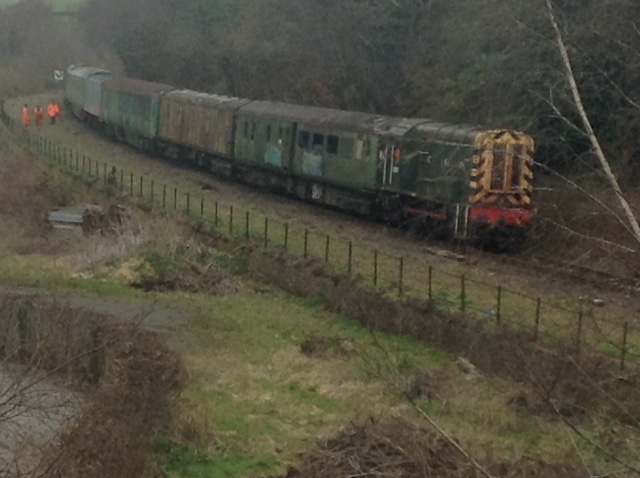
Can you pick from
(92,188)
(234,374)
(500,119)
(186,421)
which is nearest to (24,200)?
(92,188)

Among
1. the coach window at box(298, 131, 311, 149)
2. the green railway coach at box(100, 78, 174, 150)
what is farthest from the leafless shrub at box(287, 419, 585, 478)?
the green railway coach at box(100, 78, 174, 150)

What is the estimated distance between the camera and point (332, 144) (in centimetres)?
2809

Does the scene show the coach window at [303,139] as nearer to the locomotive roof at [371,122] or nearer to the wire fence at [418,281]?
the locomotive roof at [371,122]

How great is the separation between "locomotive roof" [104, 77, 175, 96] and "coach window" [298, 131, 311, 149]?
12.0 metres

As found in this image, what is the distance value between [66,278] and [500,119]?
11.1 m

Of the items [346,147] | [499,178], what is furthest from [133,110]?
[499,178]

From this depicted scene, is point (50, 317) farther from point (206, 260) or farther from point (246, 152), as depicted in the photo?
point (246, 152)

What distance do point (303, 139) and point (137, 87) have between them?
594 inches

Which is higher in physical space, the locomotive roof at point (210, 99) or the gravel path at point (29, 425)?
the locomotive roof at point (210, 99)

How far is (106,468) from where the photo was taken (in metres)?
12.1

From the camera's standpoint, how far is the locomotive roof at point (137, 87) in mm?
40969

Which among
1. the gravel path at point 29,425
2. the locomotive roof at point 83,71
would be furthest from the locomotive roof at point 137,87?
the gravel path at point 29,425

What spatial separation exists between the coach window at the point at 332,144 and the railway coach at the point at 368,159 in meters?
0.02

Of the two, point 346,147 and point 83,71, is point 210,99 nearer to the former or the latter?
point 346,147
